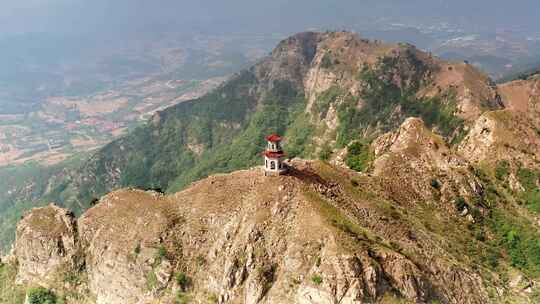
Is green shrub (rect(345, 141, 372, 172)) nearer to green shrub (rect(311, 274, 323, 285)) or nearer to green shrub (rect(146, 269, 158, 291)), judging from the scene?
green shrub (rect(311, 274, 323, 285))

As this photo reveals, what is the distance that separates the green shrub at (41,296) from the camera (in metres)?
84.1

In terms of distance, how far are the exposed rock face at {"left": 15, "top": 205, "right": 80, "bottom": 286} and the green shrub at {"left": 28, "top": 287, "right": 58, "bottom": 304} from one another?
2.18 m

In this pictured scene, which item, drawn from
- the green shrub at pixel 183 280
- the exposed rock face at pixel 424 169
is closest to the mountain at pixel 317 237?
the green shrub at pixel 183 280

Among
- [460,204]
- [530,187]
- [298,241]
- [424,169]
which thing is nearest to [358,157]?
[424,169]

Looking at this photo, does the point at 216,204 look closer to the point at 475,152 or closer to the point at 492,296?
the point at 492,296

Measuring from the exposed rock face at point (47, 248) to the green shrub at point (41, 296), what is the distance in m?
2.18

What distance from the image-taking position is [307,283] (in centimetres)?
6375

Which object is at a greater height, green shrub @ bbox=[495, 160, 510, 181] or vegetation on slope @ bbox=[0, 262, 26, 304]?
green shrub @ bbox=[495, 160, 510, 181]

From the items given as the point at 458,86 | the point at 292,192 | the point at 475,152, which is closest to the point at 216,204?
the point at 292,192

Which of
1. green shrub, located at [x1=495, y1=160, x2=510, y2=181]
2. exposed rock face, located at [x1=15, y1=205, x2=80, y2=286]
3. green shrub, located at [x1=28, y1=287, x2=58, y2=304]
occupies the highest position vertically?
green shrub, located at [x1=495, y1=160, x2=510, y2=181]

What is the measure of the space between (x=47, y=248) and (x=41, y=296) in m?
8.49

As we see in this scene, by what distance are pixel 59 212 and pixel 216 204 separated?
111 ft

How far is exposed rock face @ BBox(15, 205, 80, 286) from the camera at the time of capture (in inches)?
3447

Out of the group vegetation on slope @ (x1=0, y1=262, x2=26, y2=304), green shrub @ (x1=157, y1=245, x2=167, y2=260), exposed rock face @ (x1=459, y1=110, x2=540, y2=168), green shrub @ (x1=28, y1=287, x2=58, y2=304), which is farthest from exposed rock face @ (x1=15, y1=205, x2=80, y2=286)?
exposed rock face @ (x1=459, y1=110, x2=540, y2=168)
